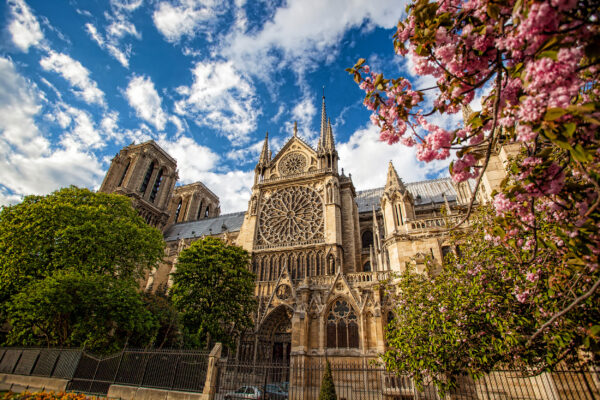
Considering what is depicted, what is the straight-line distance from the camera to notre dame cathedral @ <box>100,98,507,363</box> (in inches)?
611

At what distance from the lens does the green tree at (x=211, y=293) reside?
1630cm

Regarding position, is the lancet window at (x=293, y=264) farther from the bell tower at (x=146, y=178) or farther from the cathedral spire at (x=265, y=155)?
the bell tower at (x=146, y=178)

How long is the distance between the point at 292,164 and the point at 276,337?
55.6 feet

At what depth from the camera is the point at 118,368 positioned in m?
12.0

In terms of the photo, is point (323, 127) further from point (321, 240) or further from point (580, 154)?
point (580, 154)

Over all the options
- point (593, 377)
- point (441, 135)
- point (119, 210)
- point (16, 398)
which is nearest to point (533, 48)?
point (441, 135)

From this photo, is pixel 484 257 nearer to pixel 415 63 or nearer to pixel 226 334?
pixel 415 63

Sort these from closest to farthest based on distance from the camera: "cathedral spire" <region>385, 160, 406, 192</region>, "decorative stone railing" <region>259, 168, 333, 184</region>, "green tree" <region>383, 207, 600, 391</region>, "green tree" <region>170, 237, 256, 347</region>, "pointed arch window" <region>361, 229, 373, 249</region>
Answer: "green tree" <region>383, 207, 600, 391</region> → "green tree" <region>170, 237, 256, 347</region> → "cathedral spire" <region>385, 160, 406, 192</region> → "decorative stone railing" <region>259, 168, 333, 184</region> → "pointed arch window" <region>361, 229, 373, 249</region>

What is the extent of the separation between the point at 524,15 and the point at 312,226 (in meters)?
23.5

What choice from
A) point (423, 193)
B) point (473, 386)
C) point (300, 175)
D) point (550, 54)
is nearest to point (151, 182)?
point (300, 175)

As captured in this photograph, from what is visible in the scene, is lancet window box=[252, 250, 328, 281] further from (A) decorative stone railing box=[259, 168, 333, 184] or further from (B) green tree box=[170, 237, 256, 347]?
(A) decorative stone railing box=[259, 168, 333, 184]

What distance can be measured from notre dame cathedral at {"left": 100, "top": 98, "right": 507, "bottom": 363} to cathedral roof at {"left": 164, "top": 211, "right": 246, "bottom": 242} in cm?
26

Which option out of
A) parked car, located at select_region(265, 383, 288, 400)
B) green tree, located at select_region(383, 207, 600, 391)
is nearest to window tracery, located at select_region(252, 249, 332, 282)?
parked car, located at select_region(265, 383, 288, 400)

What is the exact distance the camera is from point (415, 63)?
12.0ft
